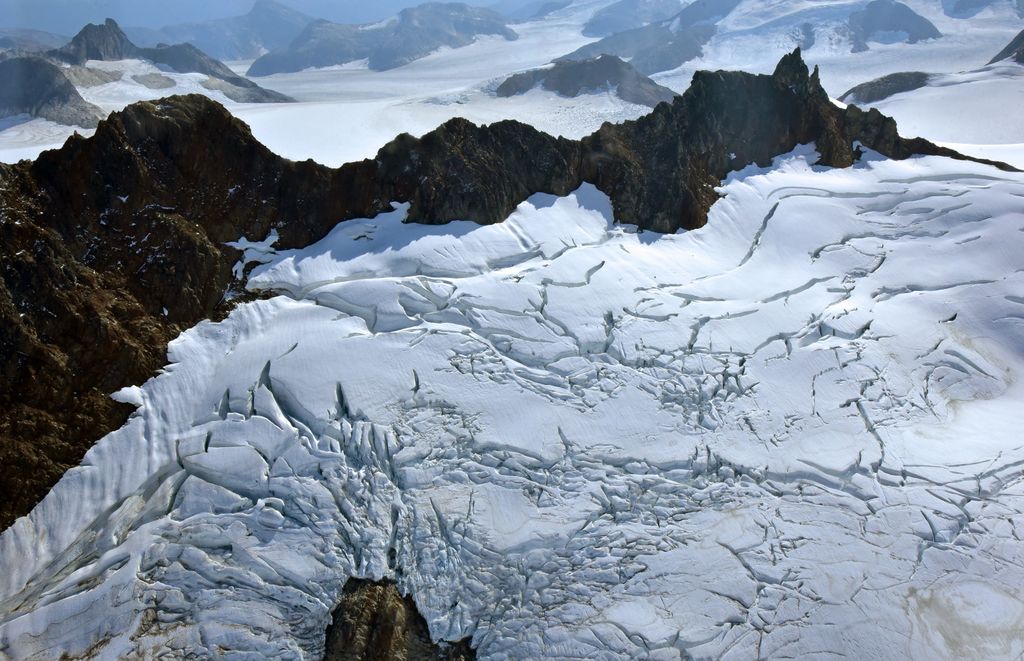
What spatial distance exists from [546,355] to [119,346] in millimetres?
7760

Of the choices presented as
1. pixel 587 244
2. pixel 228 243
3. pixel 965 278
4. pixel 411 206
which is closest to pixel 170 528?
pixel 228 243

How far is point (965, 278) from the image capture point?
15938 millimetres

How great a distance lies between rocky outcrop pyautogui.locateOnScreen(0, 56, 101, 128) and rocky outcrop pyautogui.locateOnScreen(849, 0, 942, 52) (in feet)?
243

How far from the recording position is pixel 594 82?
50.8 m

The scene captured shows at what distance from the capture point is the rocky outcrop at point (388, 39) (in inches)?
3612

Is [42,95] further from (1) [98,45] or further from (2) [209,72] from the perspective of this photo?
(2) [209,72]

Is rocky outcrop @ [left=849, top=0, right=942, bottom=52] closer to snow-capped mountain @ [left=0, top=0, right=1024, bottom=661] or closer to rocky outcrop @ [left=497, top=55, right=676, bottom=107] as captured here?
rocky outcrop @ [left=497, top=55, right=676, bottom=107]

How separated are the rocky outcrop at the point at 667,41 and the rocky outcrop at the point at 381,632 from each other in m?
75.6

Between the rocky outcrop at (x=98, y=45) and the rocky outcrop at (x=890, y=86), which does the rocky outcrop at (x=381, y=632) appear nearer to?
the rocky outcrop at (x=890, y=86)

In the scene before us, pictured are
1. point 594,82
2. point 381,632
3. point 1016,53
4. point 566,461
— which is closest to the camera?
point 381,632

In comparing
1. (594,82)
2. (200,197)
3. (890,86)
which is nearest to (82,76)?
(594,82)

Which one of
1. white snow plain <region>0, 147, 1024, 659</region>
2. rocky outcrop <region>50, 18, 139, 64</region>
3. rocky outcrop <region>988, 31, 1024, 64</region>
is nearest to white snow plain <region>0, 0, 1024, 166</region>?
rocky outcrop <region>50, 18, 139, 64</region>

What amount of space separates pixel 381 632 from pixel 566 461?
159 inches

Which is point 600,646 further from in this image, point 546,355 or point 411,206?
point 411,206
